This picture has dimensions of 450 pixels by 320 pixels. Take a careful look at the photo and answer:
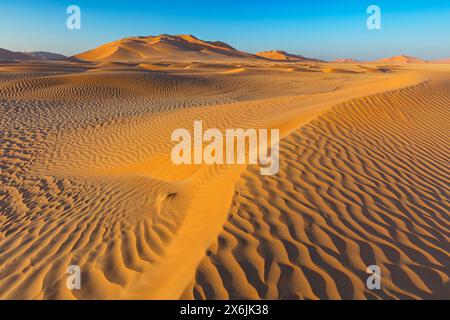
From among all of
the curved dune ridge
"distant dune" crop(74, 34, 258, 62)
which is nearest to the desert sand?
the curved dune ridge

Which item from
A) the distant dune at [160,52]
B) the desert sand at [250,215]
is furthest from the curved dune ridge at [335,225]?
the distant dune at [160,52]

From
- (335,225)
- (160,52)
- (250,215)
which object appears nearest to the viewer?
(335,225)

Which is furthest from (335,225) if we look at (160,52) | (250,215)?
(160,52)

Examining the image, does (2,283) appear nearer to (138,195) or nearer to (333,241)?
(138,195)

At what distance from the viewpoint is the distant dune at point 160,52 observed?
7531 centimetres

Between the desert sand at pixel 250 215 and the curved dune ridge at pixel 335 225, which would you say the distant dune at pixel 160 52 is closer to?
the desert sand at pixel 250 215

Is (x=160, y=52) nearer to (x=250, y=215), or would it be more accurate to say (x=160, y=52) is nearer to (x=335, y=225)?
(x=250, y=215)

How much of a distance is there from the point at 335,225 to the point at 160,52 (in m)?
85.9

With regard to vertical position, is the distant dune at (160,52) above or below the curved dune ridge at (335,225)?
above

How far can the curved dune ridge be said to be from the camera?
2.82m

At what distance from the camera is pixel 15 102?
16547 millimetres

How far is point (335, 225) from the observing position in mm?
3658

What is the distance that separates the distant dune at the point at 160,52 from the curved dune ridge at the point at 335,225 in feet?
230

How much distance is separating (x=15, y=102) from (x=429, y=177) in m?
19.0
